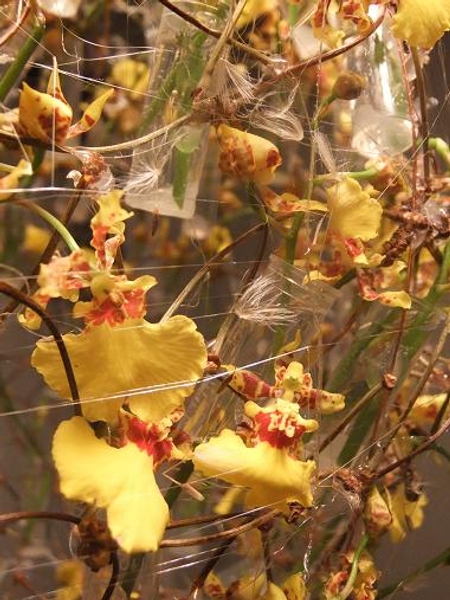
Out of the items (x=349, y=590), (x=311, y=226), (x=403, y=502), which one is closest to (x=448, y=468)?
(x=403, y=502)

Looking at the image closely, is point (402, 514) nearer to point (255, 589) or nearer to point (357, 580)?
point (357, 580)

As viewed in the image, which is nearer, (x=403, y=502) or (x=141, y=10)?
(x=141, y=10)

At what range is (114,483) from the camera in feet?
1.70

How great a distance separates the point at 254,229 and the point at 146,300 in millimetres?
141

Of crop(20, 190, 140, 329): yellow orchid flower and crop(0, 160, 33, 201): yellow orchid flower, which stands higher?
crop(0, 160, 33, 201): yellow orchid flower

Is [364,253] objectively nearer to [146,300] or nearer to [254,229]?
[254,229]

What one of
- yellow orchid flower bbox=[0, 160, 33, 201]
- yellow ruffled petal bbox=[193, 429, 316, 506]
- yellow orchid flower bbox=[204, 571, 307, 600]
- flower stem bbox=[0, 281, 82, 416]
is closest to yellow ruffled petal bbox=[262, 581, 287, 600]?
yellow orchid flower bbox=[204, 571, 307, 600]

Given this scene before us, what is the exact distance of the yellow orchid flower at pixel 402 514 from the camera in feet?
2.78

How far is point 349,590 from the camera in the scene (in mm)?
744

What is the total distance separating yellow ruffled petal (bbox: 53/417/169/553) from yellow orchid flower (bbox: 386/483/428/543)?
36 centimetres

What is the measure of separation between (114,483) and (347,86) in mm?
390

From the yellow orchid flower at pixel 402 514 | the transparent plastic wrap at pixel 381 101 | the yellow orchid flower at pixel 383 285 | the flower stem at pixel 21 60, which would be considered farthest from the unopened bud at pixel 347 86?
the yellow orchid flower at pixel 402 514

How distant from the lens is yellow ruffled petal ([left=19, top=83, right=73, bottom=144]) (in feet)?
1.72

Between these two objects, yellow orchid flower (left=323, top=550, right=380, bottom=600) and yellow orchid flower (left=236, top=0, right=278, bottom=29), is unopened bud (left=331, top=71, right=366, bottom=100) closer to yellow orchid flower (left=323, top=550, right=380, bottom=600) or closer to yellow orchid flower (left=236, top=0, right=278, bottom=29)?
yellow orchid flower (left=236, top=0, right=278, bottom=29)
